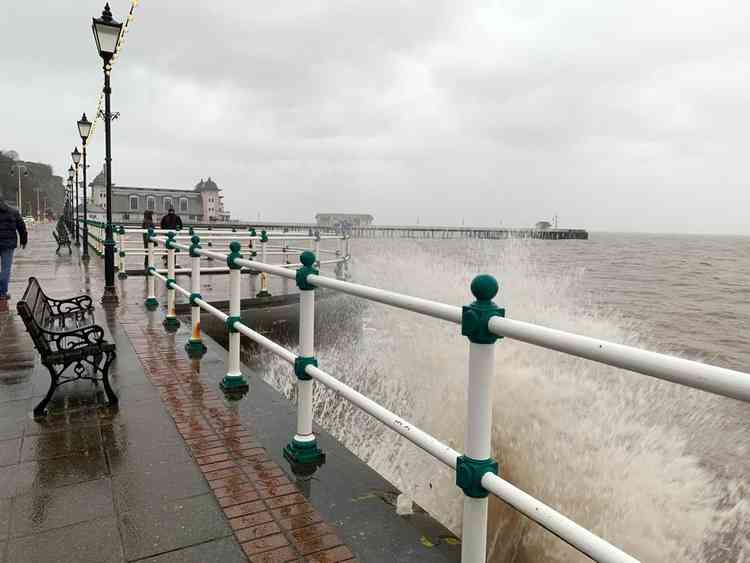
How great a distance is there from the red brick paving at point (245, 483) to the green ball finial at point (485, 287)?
1.48m

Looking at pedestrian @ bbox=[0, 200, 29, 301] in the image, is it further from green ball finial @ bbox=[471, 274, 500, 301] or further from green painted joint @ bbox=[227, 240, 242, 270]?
green ball finial @ bbox=[471, 274, 500, 301]

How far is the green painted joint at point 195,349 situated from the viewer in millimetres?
6211

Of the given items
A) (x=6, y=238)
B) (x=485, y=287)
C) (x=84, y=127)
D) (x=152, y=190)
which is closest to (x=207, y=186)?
(x=152, y=190)

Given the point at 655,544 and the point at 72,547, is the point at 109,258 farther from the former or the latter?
the point at 655,544

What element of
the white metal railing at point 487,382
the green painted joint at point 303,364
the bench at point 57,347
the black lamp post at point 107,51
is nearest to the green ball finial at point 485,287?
the white metal railing at point 487,382

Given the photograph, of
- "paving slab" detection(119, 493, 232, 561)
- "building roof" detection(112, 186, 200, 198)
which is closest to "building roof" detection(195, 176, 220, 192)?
"building roof" detection(112, 186, 200, 198)

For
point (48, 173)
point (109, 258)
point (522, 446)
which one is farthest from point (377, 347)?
point (48, 173)

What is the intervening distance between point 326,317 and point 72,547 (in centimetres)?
902

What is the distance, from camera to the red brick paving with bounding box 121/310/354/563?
2.64m

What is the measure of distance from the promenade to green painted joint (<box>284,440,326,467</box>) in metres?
0.07

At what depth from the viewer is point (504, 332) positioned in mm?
1921

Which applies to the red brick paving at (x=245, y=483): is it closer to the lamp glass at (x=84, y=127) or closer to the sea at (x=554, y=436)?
the sea at (x=554, y=436)

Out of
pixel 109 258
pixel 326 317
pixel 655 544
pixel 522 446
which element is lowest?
pixel 655 544

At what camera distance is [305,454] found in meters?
3.57
